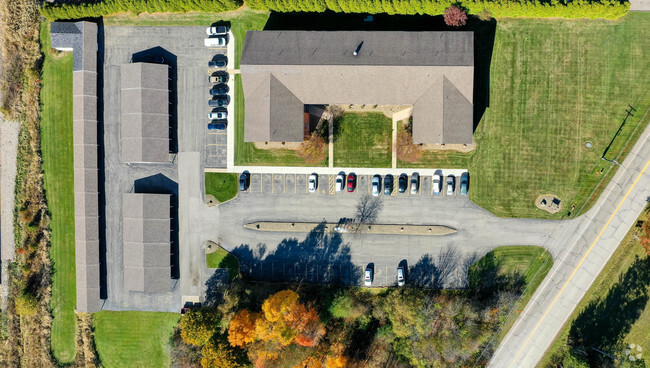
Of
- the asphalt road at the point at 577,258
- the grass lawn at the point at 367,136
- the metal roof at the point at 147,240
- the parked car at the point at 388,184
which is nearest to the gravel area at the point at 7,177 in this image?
the metal roof at the point at 147,240

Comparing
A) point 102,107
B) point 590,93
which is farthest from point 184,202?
point 590,93

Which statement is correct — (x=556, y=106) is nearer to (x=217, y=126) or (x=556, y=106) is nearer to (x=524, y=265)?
(x=524, y=265)

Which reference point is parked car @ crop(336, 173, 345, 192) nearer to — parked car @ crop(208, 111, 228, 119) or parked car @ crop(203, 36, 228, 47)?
parked car @ crop(208, 111, 228, 119)

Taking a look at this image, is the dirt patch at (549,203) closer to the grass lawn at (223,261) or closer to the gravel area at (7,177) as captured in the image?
the grass lawn at (223,261)

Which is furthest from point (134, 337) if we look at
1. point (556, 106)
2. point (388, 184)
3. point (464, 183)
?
point (556, 106)

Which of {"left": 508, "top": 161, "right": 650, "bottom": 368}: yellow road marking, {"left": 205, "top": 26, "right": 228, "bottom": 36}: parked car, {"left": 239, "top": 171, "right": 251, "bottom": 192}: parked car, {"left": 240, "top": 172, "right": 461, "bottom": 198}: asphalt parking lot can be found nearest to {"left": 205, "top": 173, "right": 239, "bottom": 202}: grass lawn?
{"left": 239, "top": 171, "right": 251, "bottom": 192}: parked car
